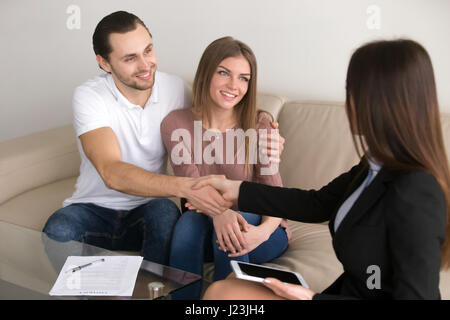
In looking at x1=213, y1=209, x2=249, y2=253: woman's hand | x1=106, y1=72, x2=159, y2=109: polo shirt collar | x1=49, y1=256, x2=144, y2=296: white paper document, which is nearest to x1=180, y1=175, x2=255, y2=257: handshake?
x1=213, y1=209, x2=249, y2=253: woman's hand

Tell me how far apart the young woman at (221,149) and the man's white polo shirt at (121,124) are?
6cm

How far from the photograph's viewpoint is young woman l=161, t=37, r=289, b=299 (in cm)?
171

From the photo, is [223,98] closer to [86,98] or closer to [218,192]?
[218,192]

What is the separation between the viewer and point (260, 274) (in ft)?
4.14

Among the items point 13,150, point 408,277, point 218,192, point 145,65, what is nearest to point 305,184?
point 218,192

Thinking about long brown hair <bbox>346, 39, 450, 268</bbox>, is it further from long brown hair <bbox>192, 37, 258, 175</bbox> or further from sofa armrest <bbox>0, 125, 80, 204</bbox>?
sofa armrest <bbox>0, 125, 80, 204</bbox>

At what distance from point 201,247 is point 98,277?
410 millimetres

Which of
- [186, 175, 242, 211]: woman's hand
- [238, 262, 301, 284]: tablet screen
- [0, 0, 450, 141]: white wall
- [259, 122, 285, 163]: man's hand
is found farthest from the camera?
[0, 0, 450, 141]: white wall

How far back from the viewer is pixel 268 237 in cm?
173

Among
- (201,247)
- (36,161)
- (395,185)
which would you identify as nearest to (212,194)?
(201,247)

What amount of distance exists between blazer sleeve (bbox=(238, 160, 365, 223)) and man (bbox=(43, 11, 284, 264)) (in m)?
0.32

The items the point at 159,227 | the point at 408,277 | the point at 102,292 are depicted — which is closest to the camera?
the point at 408,277

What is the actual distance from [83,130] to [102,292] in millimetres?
744

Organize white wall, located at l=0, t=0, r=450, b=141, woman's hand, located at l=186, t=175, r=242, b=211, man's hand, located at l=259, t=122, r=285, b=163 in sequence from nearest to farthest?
woman's hand, located at l=186, t=175, r=242, b=211 < man's hand, located at l=259, t=122, r=285, b=163 < white wall, located at l=0, t=0, r=450, b=141
